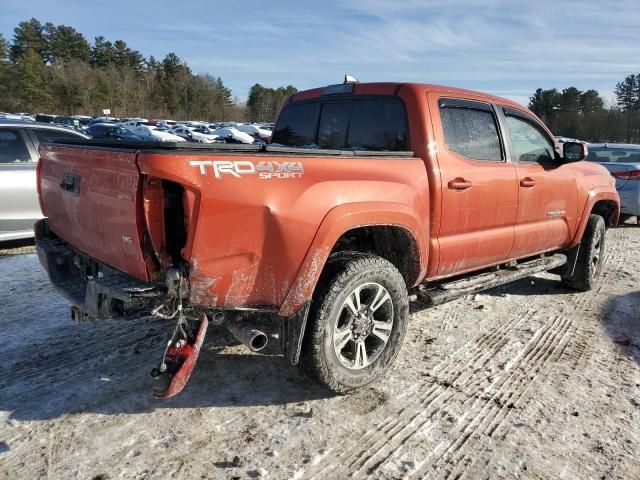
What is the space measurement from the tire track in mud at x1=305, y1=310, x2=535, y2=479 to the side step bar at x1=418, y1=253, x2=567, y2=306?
1.43ft

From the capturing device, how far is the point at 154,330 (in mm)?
4195

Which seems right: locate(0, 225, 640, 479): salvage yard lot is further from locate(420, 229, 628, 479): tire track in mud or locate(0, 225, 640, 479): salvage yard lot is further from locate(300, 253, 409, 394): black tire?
locate(300, 253, 409, 394): black tire

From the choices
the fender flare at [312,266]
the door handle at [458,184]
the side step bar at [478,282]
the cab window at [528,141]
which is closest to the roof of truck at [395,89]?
the cab window at [528,141]

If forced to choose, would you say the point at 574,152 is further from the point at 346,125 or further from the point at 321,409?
the point at 321,409

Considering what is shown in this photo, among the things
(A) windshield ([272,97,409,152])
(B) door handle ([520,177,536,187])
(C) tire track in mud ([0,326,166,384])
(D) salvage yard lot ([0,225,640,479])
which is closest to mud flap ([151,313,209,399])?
(D) salvage yard lot ([0,225,640,479])

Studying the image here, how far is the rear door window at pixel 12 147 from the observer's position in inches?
256

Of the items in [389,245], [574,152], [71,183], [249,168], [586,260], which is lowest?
[586,260]

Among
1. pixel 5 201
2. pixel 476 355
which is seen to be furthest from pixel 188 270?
pixel 5 201

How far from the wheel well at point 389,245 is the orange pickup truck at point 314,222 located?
11 millimetres

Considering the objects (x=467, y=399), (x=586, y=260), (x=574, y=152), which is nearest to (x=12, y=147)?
(x=467, y=399)

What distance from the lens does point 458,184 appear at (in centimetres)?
378

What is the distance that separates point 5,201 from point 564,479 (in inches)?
263

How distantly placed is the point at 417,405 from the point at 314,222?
4.41 ft

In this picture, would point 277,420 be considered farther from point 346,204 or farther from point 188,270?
point 346,204
